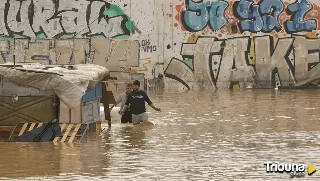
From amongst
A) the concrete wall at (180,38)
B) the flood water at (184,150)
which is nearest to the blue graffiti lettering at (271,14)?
the concrete wall at (180,38)

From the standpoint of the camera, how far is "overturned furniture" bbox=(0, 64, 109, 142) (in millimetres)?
18875

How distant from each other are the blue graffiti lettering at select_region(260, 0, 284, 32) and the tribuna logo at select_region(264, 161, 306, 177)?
3014 centimetres

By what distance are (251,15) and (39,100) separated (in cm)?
2629

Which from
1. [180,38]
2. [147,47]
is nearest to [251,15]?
[180,38]

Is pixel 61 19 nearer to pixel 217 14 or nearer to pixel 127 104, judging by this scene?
pixel 217 14

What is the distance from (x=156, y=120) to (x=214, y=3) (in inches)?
827

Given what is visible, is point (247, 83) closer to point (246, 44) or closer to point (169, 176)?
point (246, 44)

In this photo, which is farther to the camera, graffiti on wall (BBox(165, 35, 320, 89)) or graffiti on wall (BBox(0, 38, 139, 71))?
graffiti on wall (BBox(0, 38, 139, 71))

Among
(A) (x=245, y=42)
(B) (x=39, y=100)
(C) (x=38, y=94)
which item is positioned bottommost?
(B) (x=39, y=100)

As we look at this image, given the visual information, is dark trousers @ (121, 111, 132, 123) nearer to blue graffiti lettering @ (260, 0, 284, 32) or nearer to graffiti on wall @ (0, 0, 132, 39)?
graffiti on wall @ (0, 0, 132, 39)

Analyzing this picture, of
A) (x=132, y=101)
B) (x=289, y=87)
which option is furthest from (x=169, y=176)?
(x=289, y=87)

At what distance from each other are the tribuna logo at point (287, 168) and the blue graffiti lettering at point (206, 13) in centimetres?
3020

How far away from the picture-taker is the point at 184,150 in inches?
656

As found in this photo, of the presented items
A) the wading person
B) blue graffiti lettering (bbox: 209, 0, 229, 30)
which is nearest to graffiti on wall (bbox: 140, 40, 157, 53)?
blue graffiti lettering (bbox: 209, 0, 229, 30)
